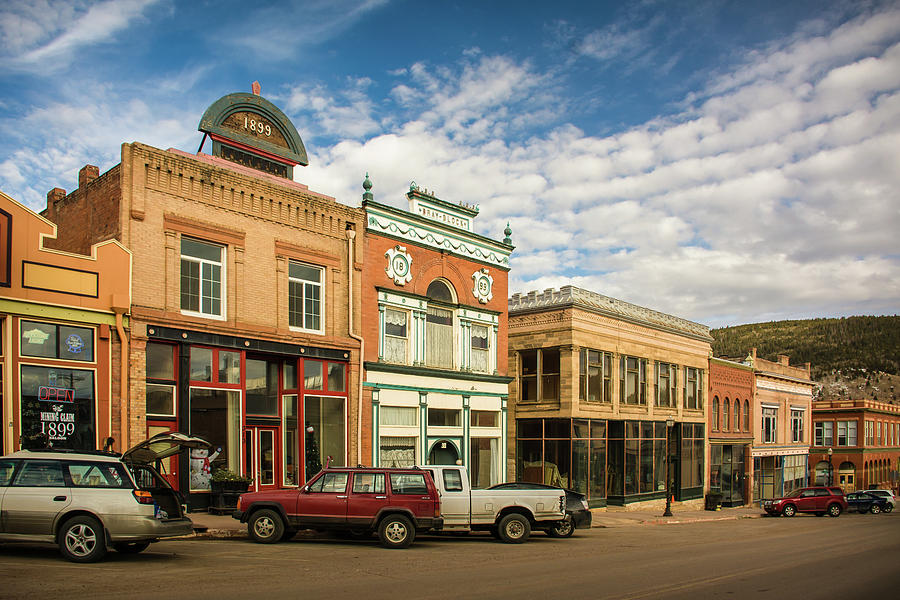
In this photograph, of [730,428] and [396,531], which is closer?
[396,531]

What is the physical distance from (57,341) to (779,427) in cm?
4770

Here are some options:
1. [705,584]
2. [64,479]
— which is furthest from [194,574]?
[705,584]

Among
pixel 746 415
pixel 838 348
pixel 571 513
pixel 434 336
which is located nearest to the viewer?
pixel 571 513

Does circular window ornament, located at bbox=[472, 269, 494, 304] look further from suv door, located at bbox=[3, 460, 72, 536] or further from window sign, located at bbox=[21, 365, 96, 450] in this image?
suv door, located at bbox=[3, 460, 72, 536]

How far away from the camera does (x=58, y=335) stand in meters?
18.5

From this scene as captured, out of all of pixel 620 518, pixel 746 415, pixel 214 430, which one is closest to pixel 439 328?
pixel 214 430

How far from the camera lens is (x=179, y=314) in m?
21.0

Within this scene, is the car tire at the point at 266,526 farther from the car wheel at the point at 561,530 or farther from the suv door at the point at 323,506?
the car wheel at the point at 561,530

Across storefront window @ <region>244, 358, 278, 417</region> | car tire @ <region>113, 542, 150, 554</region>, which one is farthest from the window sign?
storefront window @ <region>244, 358, 278, 417</region>

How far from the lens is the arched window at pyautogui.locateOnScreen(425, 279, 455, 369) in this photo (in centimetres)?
2859

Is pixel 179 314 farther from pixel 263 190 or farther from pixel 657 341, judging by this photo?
pixel 657 341

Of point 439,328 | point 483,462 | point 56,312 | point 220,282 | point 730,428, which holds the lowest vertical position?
point 730,428

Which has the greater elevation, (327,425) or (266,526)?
(327,425)

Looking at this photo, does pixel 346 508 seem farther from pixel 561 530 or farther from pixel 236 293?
pixel 236 293
